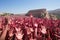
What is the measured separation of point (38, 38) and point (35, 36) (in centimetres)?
5

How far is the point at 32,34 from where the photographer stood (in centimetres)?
198

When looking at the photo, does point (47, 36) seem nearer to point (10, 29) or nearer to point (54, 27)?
point (54, 27)

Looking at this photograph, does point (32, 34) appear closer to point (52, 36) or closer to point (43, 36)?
point (43, 36)

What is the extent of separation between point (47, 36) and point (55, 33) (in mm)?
153

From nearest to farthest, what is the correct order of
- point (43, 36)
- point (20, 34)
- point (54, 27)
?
point (20, 34), point (43, 36), point (54, 27)

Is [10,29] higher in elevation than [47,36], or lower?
higher

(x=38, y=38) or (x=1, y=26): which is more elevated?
(x=1, y=26)

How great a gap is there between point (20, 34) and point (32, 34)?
192 millimetres

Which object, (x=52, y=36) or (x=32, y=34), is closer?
(x=32, y=34)

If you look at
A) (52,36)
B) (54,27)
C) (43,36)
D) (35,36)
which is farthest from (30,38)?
(54,27)

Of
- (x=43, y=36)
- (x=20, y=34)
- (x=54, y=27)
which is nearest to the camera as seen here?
(x=20, y=34)

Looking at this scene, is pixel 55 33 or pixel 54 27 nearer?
pixel 55 33

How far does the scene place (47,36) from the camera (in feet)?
6.87

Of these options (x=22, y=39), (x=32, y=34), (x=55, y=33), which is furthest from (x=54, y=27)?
(x=22, y=39)
